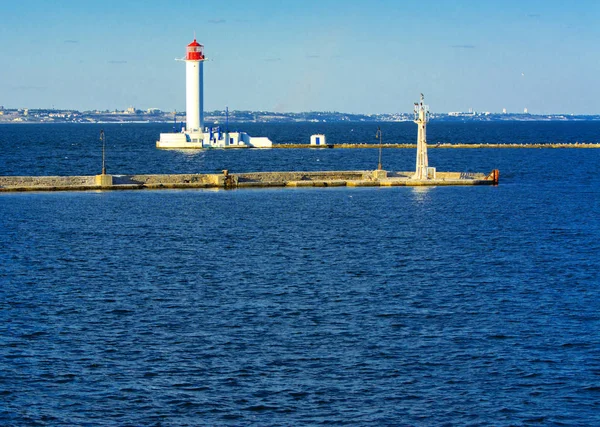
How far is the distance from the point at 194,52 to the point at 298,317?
12427 centimetres

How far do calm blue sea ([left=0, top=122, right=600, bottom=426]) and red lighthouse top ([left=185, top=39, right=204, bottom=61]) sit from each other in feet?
287

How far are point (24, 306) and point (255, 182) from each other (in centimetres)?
5261

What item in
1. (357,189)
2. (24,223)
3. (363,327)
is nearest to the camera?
(363,327)

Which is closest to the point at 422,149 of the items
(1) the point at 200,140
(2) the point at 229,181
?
(2) the point at 229,181

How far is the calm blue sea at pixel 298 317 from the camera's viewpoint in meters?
24.5

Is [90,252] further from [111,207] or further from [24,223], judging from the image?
[111,207]

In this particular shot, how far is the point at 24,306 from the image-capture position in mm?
34625

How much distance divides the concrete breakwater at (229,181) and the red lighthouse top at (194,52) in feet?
219

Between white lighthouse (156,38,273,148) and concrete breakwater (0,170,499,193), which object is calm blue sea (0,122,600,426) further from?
white lighthouse (156,38,273,148)

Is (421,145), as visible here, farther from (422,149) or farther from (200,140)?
(200,140)

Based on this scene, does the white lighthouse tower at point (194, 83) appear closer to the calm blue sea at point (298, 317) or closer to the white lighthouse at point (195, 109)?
the white lighthouse at point (195, 109)

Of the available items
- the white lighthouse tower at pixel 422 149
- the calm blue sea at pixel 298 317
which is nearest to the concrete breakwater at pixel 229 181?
the white lighthouse tower at pixel 422 149

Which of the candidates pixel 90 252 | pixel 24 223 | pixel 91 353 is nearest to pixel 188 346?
pixel 91 353

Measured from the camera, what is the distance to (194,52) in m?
152
